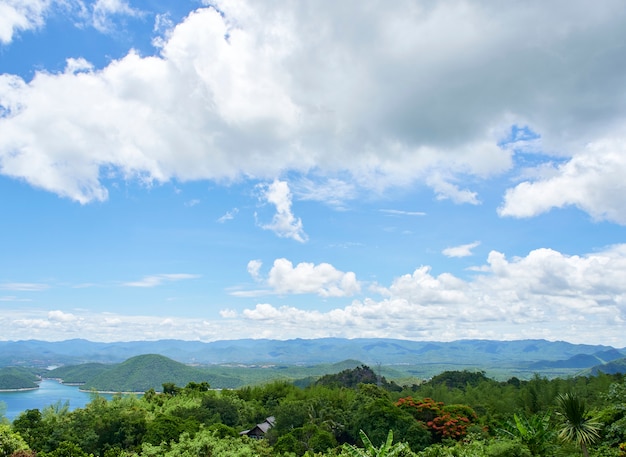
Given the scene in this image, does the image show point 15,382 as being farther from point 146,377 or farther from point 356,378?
point 356,378

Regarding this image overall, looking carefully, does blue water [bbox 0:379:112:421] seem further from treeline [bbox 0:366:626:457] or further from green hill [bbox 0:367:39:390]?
treeline [bbox 0:366:626:457]

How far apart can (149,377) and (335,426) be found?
138961 millimetres

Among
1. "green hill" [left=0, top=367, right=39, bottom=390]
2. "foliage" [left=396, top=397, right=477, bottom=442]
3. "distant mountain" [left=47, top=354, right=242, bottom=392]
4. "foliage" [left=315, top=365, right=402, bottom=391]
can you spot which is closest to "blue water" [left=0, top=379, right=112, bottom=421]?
"green hill" [left=0, top=367, right=39, bottom=390]

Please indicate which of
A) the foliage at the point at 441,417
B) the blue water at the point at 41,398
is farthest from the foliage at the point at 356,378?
the blue water at the point at 41,398

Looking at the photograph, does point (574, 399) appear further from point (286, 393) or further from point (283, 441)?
point (286, 393)

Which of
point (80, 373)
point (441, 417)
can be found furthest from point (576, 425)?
point (80, 373)

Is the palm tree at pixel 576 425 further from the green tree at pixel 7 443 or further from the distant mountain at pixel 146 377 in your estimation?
the distant mountain at pixel 146 377

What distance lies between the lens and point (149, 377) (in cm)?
15975

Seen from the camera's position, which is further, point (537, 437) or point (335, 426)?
point (335, 426)

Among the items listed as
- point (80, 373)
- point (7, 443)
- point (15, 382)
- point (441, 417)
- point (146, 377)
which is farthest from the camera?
point (80, 373)

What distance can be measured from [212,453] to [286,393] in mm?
30423

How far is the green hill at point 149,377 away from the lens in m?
154

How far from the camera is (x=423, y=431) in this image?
32.8 meters

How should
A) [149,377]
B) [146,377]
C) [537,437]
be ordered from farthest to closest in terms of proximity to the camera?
[146,377] < [149,377] < [537,437]
